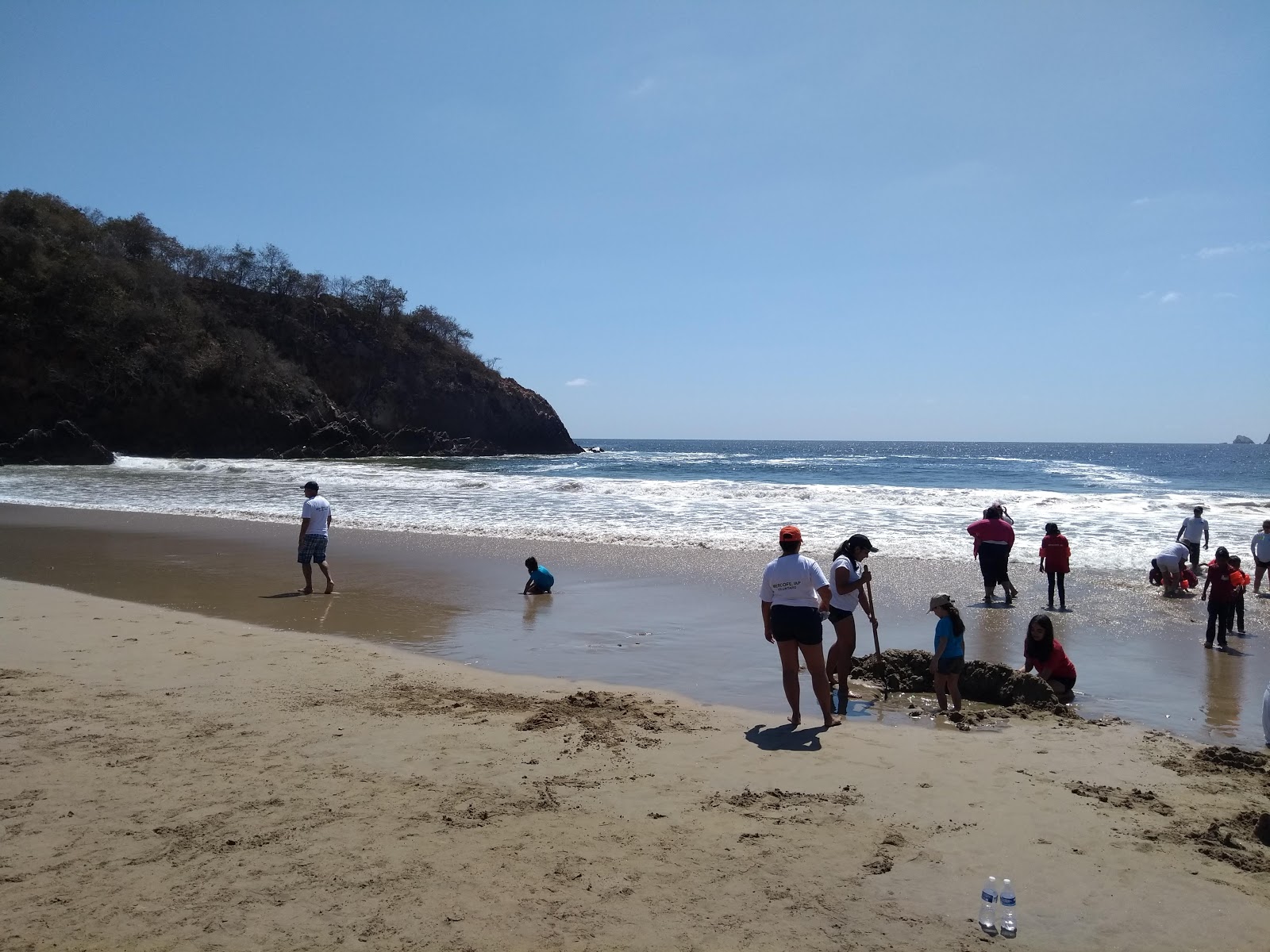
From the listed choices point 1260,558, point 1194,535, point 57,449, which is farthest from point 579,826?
point 57,449

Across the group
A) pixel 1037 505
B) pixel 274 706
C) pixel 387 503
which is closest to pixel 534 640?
pixel 274 706

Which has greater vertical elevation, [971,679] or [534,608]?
[971,679]

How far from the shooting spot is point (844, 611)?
6.46 m

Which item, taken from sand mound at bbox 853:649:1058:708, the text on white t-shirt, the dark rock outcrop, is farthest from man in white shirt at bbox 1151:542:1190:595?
the dark rock outcrop

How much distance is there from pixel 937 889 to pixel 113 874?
134 inches

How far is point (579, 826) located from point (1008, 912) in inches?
73.7

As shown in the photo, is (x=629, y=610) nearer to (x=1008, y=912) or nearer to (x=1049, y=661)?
(x=1049, y=661)

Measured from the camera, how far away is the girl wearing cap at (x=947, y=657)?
20.3 feet

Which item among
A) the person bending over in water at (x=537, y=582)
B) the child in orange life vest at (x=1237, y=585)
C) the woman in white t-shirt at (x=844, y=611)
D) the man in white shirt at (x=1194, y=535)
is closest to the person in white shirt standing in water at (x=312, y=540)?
the person bending over in water at (x=537, y=582)

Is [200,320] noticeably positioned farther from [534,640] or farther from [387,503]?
[534,640]

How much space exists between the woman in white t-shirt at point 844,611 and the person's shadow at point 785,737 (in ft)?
2.48

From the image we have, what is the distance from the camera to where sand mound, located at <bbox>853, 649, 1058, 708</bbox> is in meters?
6.36

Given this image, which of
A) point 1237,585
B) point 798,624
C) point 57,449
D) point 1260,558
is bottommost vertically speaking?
point 1260,558

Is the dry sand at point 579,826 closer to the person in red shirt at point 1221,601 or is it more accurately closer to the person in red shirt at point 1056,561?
the person in red shirt at point 1221,601
